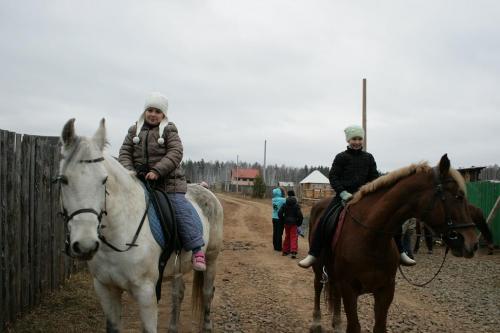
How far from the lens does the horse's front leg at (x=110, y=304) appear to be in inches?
148

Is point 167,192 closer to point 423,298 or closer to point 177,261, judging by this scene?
point 177,261

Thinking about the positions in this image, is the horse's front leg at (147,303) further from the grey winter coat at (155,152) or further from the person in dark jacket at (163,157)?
the grey winter coat at (155,152)

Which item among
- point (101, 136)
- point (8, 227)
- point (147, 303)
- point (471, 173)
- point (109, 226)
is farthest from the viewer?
point (471, 173)

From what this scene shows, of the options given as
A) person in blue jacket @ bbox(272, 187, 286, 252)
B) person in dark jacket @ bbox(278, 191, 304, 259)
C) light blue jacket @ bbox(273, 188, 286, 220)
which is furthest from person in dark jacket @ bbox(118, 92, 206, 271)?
light blue jacket @ bbox(273, 188, 286, 220)

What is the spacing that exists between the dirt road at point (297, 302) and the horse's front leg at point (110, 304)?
69.0 inches

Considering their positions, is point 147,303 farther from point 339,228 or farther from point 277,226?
point 277,226

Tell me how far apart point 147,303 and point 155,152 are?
1.56m

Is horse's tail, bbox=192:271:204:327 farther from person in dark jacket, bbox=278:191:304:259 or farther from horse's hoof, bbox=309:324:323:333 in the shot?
person in dark jacket, bbox=278:191:304:259

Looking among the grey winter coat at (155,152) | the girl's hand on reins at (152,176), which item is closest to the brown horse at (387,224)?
the grey winter coat at (155,152)

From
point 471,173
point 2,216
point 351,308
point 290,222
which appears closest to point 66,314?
point 2,216

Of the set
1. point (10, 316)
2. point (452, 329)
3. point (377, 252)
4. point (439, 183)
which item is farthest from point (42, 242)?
point (452, 329)

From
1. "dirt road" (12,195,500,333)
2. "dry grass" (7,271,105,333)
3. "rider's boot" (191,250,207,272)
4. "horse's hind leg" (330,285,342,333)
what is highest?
"rider's boot" (191,250,207,272)

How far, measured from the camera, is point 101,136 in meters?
3.21

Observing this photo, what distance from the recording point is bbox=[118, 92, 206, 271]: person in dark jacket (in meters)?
4.20
